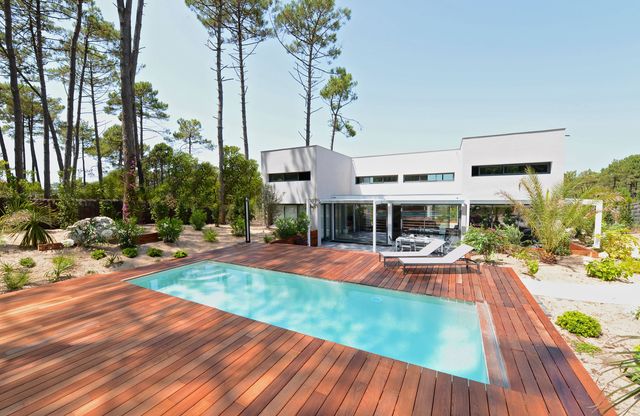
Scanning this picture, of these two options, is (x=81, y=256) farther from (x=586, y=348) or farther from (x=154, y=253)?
(x=586, y=348)

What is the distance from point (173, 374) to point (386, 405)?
222 centimetres

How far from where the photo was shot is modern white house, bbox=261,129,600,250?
36.9 feet

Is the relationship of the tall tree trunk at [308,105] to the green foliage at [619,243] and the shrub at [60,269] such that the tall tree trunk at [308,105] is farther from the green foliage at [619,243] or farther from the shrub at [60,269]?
the green foliage at [619,243]

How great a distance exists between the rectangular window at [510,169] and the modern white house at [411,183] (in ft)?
0.11

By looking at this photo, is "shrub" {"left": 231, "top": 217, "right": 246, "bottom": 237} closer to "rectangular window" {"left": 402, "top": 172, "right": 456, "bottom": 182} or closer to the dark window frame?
the dark window frame

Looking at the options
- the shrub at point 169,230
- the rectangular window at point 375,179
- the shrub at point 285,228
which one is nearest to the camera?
the shrub at point 169,230

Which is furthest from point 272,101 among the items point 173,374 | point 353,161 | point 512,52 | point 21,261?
point 173,374

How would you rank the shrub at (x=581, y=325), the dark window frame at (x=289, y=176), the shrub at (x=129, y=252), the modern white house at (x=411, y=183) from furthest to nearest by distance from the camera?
the dark window frame at (x=289, y=176) → the modern white house at (x=411, y=183) → the shrub at (x=129, y=252) → the shrub at (x=581, y=325)

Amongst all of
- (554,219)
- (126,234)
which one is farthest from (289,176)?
(554,219)

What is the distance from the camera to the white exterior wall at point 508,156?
423 inches

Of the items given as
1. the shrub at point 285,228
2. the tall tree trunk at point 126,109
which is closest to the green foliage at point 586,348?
the shrub at point 285,228

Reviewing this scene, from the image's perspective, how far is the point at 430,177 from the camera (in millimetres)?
14633

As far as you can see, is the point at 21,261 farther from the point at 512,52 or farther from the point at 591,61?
the point at 591,61

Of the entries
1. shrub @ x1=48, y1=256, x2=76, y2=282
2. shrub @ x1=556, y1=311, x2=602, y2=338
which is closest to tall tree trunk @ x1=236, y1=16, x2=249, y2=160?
shrub @ x1=48, y1=256, x2=76, y2=282
